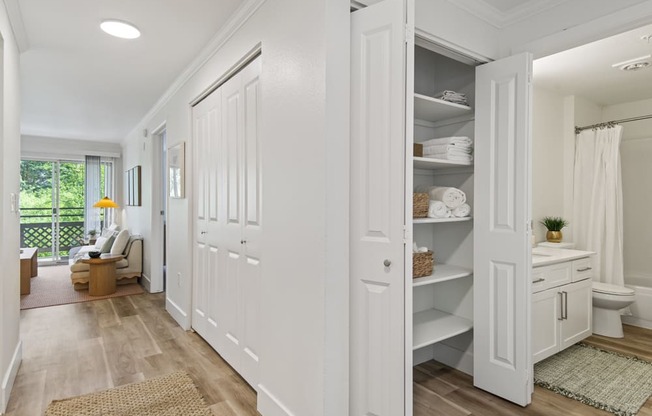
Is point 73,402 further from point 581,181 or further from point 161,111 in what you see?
point 581,181

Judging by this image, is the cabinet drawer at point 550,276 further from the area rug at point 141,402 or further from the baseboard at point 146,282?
the baseboard at point 146,282

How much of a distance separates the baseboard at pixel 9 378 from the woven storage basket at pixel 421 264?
8.42ft

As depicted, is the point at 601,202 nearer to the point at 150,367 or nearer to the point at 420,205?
the point at 420,205

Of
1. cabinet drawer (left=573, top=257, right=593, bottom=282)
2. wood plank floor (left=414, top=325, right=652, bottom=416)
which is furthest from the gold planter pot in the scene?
wood plank floor (left=414, top=325, right=652, bottom=416)

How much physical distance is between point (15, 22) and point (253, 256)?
7.75 feet

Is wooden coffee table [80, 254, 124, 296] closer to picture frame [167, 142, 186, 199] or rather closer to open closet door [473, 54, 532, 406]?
picture frame [167, 142, 186, 199]

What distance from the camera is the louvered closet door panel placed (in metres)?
2.27

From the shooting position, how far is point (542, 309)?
105 inches

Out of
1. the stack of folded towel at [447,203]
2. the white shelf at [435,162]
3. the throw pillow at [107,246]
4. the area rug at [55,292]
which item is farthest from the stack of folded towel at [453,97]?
the throw pillow at [107,246]

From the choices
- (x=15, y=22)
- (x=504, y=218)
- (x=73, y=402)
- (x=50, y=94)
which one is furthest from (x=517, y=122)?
(x=50, y=94)

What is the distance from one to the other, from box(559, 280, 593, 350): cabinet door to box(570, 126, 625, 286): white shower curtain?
0.91 metres

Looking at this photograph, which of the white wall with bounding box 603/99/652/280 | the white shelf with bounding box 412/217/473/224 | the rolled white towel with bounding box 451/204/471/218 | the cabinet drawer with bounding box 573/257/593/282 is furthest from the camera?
the white wall with bounding box 603/99/652/280

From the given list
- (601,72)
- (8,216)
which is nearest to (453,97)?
(601,72)

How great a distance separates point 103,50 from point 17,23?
0.60 m
